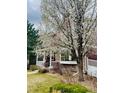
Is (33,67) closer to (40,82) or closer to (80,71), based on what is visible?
(40,82)

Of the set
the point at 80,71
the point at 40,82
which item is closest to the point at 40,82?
the point at 40,82

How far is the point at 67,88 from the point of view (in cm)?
161

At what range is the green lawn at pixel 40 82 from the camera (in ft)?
5.29

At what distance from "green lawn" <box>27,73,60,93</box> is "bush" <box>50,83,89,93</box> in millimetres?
29

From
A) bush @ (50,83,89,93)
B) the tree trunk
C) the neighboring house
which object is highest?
the neighboring house

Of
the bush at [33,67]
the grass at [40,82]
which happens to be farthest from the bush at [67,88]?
the bush at [33,67]

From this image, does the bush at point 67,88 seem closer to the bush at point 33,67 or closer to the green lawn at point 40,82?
the green lawn at point 40,82

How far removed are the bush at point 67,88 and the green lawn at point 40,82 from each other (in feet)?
0.10

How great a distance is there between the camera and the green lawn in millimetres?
1611

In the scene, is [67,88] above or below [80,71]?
below

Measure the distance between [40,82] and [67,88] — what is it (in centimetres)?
18

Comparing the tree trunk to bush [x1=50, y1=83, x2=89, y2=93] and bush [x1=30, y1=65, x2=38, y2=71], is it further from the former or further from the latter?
bush [x1=30, y1=65, x2=38, y2=71]

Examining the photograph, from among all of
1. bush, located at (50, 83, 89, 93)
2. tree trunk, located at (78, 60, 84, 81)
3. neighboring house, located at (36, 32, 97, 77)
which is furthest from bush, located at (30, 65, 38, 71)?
tree trunk, located at (78, 60, 84, 81)
